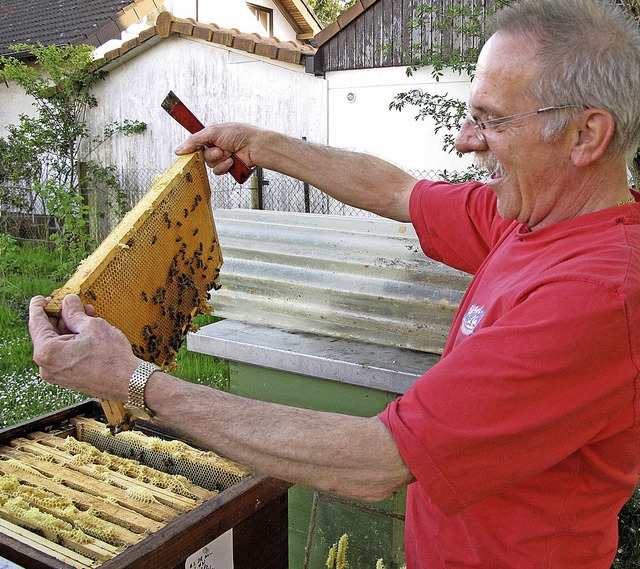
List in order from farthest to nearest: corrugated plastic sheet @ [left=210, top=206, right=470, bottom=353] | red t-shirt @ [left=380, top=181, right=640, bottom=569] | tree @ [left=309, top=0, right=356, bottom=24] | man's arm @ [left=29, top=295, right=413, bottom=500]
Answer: tree @ [left=309, top=0, right=356, bottom=24], corrugated plastic sheet @ [left=210, top=206, right=470, bottom=353], man's arm @ [left=29, top=295, right=413, bottom=500], red t-shirt @ [left=380, top=181, right=640, bottom=569]

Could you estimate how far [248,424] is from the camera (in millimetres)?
1446

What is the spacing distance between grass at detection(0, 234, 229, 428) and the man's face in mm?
3628

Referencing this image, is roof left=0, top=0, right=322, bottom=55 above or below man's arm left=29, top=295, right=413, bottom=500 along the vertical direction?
above

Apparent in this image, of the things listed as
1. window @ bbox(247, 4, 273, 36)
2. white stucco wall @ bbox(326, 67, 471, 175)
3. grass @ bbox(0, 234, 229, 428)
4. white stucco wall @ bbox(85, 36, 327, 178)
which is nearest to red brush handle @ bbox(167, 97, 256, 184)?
grass @ bbox(0, 234, 229, 428)

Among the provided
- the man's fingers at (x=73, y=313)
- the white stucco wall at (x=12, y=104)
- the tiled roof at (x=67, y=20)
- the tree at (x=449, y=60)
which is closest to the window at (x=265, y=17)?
the tiled roof at (x=67, y=20)

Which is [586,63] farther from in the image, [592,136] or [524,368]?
[524,368]

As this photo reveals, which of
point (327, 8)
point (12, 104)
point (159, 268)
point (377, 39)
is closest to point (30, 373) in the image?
point (159, 268)

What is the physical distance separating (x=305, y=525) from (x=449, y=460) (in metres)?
1.98

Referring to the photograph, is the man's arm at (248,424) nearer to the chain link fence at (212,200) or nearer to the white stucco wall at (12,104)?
the chain link fence at (212,200)

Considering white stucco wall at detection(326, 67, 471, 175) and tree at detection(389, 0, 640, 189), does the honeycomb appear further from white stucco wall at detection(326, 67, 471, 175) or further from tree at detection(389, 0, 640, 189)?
white stucco wall at detection(326, 67, 471, 175)

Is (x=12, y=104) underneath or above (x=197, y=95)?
above

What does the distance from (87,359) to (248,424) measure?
39cm

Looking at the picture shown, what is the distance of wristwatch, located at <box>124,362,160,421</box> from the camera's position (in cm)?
148

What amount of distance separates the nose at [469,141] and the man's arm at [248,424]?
715mm
